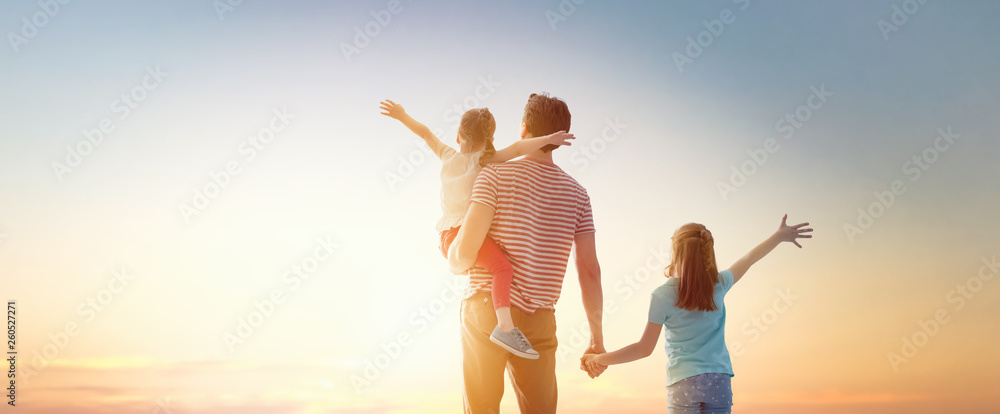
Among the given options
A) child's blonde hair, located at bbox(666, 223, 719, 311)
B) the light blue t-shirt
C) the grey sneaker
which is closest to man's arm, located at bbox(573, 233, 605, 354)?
the light blue t-shirt

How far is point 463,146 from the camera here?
4543 mm

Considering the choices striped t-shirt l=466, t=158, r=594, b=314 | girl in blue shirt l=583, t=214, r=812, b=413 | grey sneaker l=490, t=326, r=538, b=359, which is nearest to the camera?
grey sneaker l=490, t=326, r=538, b=359

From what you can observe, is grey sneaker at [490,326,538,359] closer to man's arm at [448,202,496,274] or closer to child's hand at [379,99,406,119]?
man's arm at [448,202,496,274]

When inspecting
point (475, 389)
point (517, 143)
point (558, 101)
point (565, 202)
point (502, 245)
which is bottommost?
point (475, 389)

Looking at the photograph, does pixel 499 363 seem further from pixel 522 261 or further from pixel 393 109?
pixel 393 109

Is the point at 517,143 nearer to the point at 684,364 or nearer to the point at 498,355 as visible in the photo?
the point at 498,355

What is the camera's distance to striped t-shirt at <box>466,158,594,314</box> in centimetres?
398

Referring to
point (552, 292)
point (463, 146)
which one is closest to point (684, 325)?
point (552, 292)

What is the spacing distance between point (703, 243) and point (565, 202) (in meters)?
0.85

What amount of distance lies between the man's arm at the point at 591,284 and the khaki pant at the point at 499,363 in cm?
46

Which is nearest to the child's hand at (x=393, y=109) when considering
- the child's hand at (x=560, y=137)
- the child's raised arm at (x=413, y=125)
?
the child's raised arm at (x=413, y=125)

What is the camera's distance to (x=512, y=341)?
3.85 metres

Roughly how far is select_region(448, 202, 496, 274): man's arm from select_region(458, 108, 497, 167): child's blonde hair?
64 centimetres

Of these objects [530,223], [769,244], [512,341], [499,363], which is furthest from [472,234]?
[769,244]
